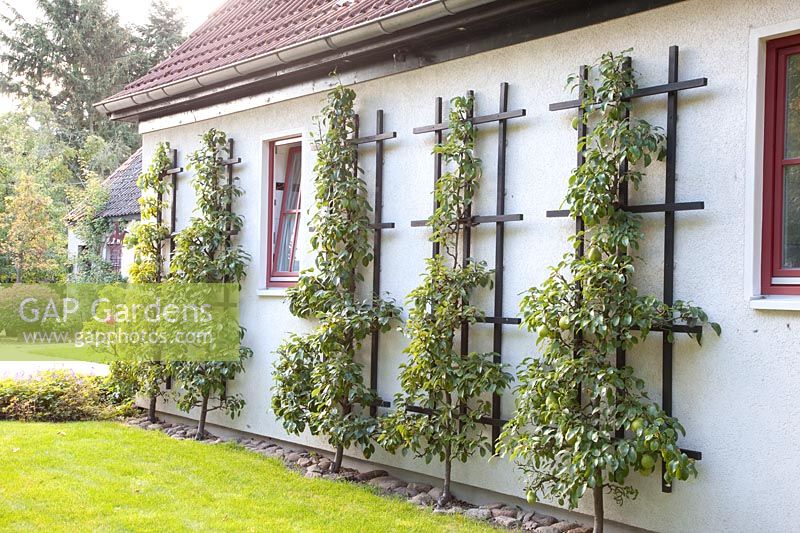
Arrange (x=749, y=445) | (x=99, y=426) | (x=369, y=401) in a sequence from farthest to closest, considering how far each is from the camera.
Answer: (x=99, y=426)
(x=369, y=401)
(x=749, y=445)

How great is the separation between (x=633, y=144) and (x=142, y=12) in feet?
116

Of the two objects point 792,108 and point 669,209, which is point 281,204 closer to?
point 669,209

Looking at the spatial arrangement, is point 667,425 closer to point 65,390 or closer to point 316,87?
point 316,87

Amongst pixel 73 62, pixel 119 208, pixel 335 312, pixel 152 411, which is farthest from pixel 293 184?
pixel 73 62

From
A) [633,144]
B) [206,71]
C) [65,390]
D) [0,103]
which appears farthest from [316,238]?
[0,103]

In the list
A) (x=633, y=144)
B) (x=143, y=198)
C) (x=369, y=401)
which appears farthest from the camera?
(x=143, y=198)

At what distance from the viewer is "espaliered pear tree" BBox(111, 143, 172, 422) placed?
9.03 metres

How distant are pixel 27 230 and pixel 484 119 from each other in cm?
1999

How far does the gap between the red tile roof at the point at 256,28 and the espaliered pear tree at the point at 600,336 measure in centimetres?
184

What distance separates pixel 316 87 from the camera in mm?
7414

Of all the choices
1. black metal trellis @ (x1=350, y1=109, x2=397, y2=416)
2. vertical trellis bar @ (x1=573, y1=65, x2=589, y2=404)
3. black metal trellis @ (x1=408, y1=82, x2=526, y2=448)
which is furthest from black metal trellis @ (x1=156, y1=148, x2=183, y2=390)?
vertical trellis bar @ (x1=573, y1=65, x2=589, y2=404)

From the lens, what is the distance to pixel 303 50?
694cm

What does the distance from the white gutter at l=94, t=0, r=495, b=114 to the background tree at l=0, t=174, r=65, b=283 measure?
14.3 m

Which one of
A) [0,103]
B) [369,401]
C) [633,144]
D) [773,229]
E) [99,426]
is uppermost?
[0,103]
